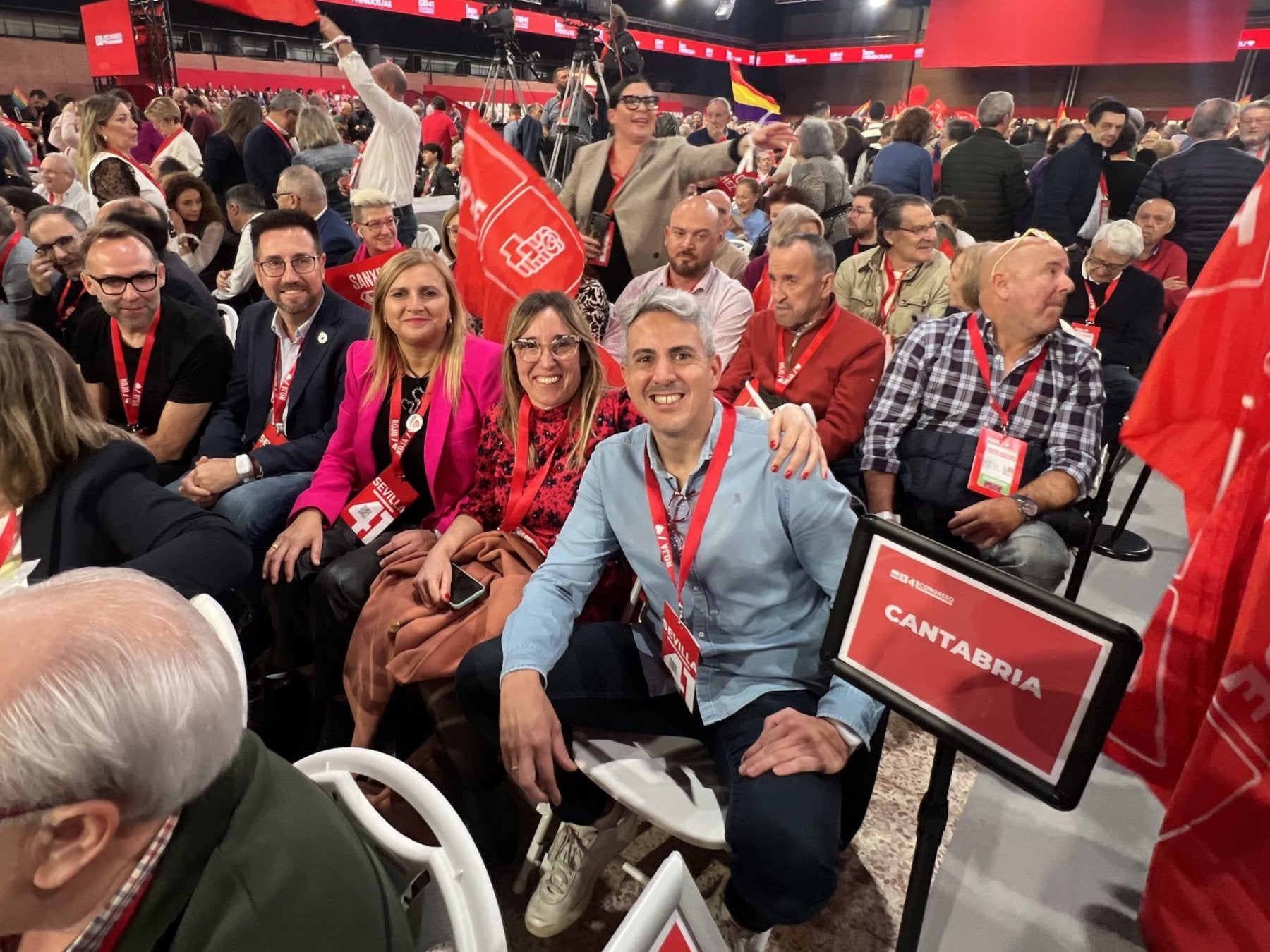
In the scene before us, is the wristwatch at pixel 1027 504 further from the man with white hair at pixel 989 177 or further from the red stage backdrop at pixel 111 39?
the red stage backdrop at pixel 111 39

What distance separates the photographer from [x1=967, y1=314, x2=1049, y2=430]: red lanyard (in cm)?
217

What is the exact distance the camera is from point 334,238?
3.82 meters

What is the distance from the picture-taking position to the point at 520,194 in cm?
303

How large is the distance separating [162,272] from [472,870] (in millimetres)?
2465

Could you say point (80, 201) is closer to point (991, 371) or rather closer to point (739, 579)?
point (739, 579)

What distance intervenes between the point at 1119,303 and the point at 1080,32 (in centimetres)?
1575

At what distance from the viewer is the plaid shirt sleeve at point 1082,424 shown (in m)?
2.14

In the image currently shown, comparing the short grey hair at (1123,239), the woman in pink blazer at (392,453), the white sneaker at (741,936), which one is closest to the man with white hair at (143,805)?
the white sneaker at (741,936)

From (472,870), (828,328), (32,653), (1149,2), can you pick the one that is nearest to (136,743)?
(32,653)

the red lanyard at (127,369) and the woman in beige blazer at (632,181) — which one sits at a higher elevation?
the woman in beige blazer at (632,181)

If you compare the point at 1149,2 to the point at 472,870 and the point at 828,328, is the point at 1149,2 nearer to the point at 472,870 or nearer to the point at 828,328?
the point at 828,328

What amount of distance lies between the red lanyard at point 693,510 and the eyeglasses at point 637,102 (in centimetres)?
212

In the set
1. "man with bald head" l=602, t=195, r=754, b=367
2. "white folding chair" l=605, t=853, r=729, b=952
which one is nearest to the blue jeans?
"white folding chair" l=605, t=853, r=729, b=952

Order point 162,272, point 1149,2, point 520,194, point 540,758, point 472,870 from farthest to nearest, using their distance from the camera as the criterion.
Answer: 1. point 1149,2
2. point 520,194
3. point 162,272
4. point 540,758
5. point 472,870
